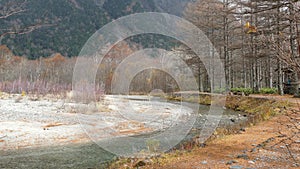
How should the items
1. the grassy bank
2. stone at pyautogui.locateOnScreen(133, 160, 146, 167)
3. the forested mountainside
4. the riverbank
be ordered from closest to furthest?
the riverbank < stone at pyautogui.locateOnScreen(133, 160, 146, 167) < the grassy bank < the forested mountainside

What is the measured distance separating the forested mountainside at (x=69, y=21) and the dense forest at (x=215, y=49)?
A: 40cm

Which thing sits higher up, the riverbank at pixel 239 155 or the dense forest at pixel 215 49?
the dense forest at pixel 215 49

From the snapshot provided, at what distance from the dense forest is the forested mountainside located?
0.40 meters

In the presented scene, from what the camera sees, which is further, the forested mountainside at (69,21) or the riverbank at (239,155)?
the forested mountainside at (69,21)

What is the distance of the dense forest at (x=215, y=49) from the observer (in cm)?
430

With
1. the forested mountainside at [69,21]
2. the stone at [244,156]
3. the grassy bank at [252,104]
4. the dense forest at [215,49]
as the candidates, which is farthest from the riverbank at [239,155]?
the forested mountainside at [69,21]

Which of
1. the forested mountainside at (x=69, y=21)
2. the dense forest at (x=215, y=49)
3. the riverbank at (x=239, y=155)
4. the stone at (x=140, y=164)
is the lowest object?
the stone at (x=140, y=164)

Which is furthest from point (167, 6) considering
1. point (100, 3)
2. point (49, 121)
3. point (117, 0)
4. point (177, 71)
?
point (49, 121)


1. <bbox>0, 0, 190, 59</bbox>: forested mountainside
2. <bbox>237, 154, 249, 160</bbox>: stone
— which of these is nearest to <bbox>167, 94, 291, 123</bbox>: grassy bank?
<bbox>237, 154, 249, 160</bbox>: stone

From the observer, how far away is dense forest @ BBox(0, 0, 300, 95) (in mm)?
4297

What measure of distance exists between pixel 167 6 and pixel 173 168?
17050 centimetres

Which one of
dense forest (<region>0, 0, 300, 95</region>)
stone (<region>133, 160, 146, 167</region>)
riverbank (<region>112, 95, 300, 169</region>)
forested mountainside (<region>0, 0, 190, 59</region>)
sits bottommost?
stone (<region>133, 160, 146, 167</region>)

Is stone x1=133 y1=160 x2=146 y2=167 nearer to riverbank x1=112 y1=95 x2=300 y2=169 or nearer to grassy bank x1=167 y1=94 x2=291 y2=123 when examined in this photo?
riverbank x1=112 y1=95 x2=300 y2=169

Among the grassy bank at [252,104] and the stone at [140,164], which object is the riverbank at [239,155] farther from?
the grassy bank at [252,104]
